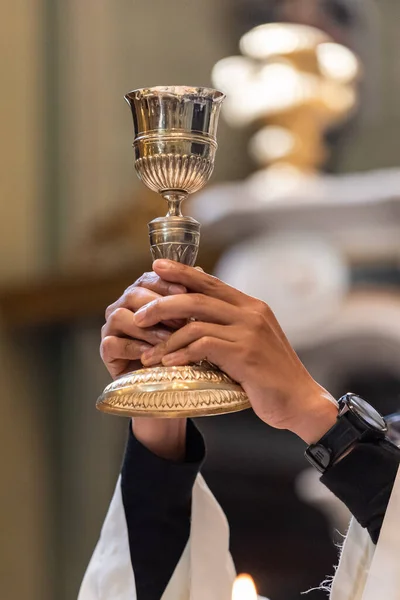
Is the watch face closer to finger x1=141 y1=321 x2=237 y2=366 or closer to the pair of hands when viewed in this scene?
the pair of hands

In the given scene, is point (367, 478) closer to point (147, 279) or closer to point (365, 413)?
point (365, 413)

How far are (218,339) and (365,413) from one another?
0.59 ft

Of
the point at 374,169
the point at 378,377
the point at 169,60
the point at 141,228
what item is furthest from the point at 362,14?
the point at 378,377

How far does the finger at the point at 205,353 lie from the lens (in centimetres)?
81

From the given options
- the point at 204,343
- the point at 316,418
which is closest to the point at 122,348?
the point at 204,343

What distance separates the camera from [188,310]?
809 millimetres

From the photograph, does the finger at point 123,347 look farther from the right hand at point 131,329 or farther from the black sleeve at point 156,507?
the black sleeve at point 156,507

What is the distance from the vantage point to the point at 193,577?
99 centimetres

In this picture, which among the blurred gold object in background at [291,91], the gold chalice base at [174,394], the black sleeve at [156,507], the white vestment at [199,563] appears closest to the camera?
the gold chalice base at [174,394]

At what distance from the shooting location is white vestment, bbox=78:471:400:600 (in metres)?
0.91

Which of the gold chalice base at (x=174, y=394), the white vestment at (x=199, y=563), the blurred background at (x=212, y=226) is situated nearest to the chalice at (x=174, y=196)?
the gold chalice base at (x=174, y=394)

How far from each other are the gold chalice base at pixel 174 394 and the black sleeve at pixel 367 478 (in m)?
0.12

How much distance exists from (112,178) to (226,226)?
2.52 ft

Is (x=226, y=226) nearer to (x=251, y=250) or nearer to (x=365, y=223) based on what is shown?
(x=251, y=250)
